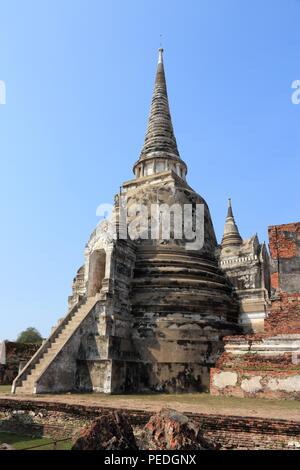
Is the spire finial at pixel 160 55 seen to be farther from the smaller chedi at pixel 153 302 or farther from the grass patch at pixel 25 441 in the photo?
the grass patch at pixel 25 441

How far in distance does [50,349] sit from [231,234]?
1455 cm

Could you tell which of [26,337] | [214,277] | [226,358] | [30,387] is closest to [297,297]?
[226,358]

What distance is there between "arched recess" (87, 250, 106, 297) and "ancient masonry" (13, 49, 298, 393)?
5cm

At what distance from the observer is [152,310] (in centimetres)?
1758

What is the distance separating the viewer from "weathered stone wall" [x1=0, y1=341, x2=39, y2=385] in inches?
776

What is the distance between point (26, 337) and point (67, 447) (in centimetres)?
5143

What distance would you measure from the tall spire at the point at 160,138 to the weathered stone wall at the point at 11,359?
12849mm

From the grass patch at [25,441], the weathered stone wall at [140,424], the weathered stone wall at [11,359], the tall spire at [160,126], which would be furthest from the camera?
Answer: the tall spire at [160,126]

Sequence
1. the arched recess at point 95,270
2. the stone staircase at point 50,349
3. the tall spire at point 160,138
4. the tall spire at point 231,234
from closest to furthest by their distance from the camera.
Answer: the stone staircase at point 50,349 < the arched recess at point 95,270 < the tall spire at point 231,234 < the tall spire at point 160,138

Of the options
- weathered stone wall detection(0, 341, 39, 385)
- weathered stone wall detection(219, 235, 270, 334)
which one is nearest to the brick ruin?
weathered stone wall detection(219, 235, 270, 334)

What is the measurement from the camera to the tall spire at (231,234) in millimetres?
25288

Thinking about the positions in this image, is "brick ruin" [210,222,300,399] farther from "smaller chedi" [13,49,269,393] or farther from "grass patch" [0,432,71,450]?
"grass patch" [0,432,71,450]

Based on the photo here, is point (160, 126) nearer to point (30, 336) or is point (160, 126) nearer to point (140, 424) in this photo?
point (140, 424)

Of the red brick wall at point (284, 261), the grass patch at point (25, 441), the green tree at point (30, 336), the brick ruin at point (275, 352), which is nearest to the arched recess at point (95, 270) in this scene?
the brick ruin at point (275, 352)
